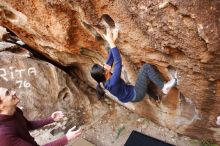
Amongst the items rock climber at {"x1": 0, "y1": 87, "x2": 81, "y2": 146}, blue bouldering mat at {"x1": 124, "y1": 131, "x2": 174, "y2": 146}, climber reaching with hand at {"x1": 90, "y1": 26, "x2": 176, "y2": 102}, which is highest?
climber reaching with hand at {"x1": 90, "y1": 26, "x2": 176, "y2": 102}

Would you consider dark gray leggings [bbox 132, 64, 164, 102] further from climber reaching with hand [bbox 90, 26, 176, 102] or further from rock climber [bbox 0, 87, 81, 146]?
rock climber [bbox 0, 87, 81, 146]

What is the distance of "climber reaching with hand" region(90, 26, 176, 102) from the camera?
3853 millimetres

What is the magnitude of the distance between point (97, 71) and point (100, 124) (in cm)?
203

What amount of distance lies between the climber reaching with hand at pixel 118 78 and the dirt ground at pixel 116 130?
3.46 feet

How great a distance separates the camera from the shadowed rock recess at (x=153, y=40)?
11.1ft

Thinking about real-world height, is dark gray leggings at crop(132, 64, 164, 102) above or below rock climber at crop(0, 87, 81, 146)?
above

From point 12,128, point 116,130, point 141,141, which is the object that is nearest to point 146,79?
point 141,141

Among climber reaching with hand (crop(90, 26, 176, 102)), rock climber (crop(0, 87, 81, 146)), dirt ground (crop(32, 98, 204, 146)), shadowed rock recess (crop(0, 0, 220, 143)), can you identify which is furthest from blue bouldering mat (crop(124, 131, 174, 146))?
rock climber (crop(0, 87, 81, 146))

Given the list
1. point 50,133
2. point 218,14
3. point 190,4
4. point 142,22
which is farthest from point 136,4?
point 50,133

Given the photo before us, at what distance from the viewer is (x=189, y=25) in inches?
132

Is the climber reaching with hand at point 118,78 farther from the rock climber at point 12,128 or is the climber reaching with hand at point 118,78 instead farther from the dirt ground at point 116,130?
the dirt ground at point 116,130

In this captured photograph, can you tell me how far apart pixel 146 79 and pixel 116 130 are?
1.55m

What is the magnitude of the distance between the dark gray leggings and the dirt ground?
110cm

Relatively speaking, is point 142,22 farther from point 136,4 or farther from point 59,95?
point 59,95
